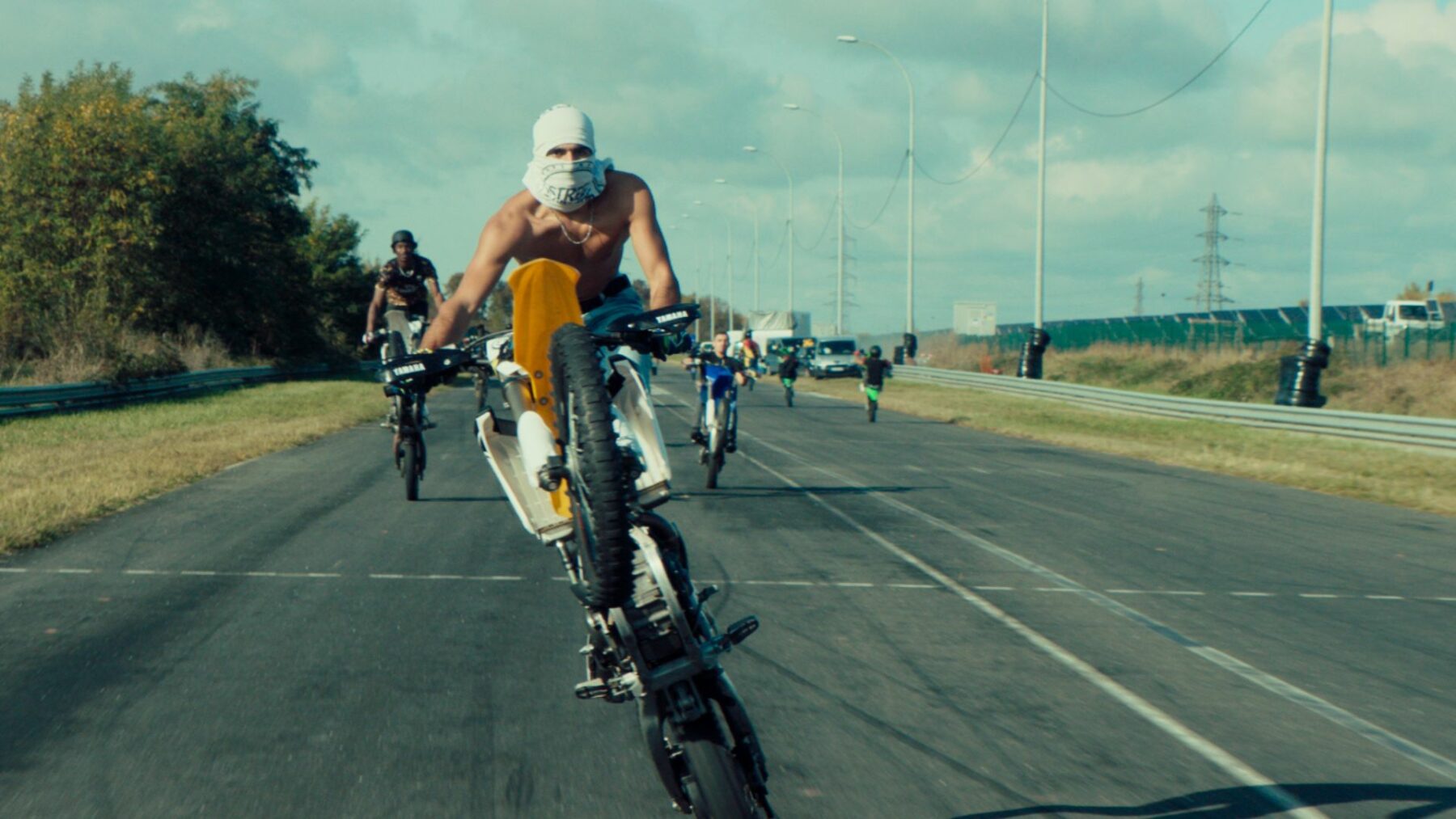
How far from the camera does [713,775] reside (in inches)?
136

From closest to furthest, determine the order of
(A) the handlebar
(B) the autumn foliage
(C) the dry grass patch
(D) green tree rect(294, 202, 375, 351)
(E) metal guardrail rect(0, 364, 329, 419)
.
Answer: (A) the handlebar → (E) metal guardrail rect(0, 364, 329, 419) → (C) the dry grass patch → (B) the autumn foliage → (D) green tree rect(294, 202, 375, 351)

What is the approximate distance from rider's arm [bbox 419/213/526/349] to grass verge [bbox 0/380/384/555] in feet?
18.3

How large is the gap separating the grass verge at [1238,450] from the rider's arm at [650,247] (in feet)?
37.4

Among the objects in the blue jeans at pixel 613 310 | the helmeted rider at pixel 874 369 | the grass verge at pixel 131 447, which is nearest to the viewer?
the blue jeans at pixel 613 310

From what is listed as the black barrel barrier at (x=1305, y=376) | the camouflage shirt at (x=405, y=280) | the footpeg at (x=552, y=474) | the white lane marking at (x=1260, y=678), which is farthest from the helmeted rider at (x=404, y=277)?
the black barrel barrier at (x=1305, y=376)

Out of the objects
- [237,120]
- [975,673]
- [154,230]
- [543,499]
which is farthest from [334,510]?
[237,120]

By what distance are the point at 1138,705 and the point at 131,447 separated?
14.3m

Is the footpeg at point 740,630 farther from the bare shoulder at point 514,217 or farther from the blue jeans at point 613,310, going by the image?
the bare shoulder at point 514,217

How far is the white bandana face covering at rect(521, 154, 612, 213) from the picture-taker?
4664 mm

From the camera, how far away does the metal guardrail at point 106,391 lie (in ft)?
71.1

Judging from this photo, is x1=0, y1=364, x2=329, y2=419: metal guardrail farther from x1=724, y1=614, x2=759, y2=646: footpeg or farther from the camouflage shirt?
x1=724, y1=614, x2=759, y2=646: footpeg

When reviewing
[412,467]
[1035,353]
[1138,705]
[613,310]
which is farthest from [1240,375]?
[613,310]

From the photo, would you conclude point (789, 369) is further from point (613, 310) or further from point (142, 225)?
point (613, 310)

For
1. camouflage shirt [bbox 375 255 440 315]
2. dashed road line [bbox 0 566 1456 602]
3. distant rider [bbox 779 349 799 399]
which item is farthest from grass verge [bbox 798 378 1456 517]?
camouflage shirt [bbox 375 255 440 315]
